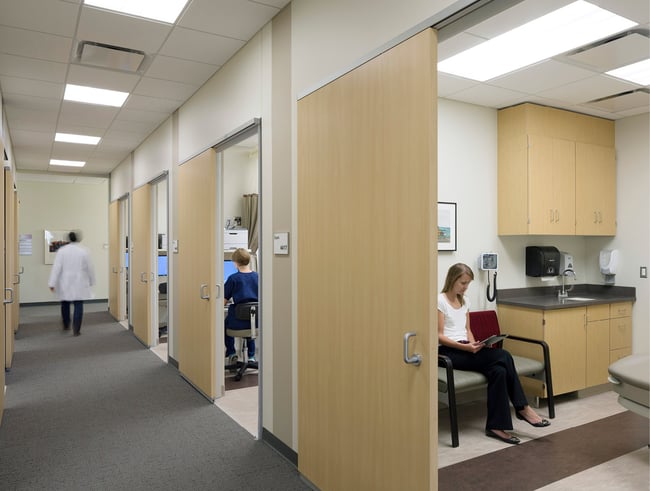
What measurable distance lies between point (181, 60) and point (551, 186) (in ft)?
10.0

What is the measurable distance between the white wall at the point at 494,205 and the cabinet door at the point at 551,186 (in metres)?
0.29

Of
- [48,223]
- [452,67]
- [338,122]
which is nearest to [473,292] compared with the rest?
[452,67]

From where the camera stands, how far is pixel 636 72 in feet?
10.5

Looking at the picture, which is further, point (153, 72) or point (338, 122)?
point (153, 72)

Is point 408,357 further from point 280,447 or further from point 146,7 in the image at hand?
point 146,7

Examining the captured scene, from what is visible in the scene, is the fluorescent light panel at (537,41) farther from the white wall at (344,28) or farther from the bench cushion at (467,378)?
the bench cushion at (467,378)

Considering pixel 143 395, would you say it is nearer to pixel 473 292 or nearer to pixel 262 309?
pixel 262 309

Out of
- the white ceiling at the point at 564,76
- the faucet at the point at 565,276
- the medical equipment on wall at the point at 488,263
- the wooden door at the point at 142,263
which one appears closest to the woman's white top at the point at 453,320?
the medical equipment on wall at the point at 488,263

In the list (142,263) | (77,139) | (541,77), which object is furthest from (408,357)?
(77,139)

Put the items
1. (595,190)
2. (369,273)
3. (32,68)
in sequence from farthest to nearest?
(595,190)
(32,68)
(369,273)

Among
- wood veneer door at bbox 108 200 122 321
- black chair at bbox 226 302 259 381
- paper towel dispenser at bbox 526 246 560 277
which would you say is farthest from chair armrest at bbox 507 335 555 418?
wood veneer door at bbox 108 200 122 321

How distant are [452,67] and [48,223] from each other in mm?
9374

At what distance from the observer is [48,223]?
9891 mm

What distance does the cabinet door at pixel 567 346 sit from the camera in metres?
3.67
